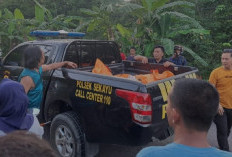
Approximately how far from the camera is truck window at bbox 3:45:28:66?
15.7ft

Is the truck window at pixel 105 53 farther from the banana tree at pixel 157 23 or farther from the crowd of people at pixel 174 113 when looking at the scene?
the banana tree at pixel 157 23

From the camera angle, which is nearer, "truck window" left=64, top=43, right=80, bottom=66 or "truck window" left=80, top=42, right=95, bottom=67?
"truck window" left=64, top=43, right=80, bottom=66

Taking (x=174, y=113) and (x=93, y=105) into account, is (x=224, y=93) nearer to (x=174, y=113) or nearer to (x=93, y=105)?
(x=93, y=105)

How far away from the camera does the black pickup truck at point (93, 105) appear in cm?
298

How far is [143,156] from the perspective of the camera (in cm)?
136

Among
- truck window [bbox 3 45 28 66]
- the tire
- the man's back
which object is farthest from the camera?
truck window [bbox 3 45 28 66]

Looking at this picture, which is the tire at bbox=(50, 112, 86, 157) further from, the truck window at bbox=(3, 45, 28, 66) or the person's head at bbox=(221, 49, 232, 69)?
the person's head at bbox=(221, 49, 232, 69)

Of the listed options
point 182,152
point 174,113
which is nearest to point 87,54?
point 174,113

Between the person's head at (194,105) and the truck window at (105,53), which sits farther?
the truck window at (105,53)

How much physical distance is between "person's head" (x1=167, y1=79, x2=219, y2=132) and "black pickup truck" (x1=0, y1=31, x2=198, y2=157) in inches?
58.7

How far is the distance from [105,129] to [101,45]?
2112 mm

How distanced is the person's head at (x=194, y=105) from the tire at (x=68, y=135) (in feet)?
7.45

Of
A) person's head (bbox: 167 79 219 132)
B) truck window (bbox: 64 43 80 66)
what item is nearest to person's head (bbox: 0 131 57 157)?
person's head (bbox: 167 79 219 132)

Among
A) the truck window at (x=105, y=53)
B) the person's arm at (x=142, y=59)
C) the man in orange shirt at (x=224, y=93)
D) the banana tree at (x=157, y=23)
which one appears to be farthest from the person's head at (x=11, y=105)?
the banana tree at (x=157, y=23)
